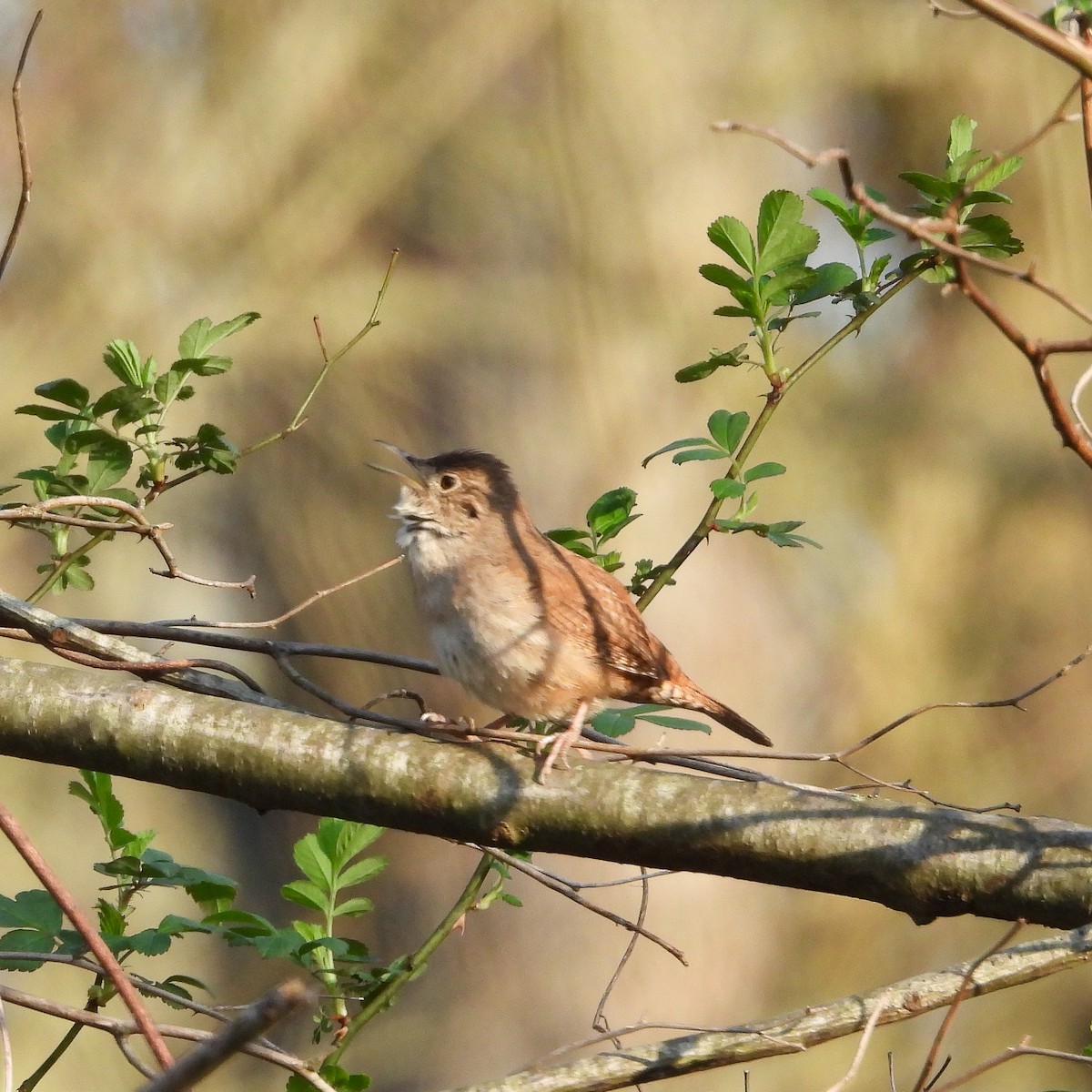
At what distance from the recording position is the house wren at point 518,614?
2.88 meters

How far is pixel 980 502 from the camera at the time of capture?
253 inches

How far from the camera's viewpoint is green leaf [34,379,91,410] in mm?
2270

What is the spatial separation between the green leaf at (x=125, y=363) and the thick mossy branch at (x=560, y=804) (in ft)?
1.86

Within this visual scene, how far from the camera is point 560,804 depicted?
184cm

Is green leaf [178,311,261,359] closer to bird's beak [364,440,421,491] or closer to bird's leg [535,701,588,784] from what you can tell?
bird's beak [364,440,421,491]

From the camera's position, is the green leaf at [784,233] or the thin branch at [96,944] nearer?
the thin branch at [96,944]

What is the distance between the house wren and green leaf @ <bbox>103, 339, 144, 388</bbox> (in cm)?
77

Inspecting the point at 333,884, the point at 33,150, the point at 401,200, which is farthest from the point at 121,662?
the point at 33,150

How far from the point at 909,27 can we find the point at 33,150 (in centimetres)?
395

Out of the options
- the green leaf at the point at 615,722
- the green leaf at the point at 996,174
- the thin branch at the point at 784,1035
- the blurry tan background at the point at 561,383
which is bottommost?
the thin branch at the point at 784,1035

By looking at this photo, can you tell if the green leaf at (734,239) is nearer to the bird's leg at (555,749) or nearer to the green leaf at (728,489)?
the green leaf at (728,489)

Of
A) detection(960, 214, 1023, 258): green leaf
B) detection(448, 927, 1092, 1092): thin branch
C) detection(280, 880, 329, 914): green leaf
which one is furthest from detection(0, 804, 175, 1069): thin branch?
detection(960, 214, 1023, 258): green leaf

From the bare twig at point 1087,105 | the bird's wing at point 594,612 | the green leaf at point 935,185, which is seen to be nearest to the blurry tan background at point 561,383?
the bird's wing at point 594,612

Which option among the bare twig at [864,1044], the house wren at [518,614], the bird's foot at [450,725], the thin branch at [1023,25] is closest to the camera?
the thin branch at [1023,25]
